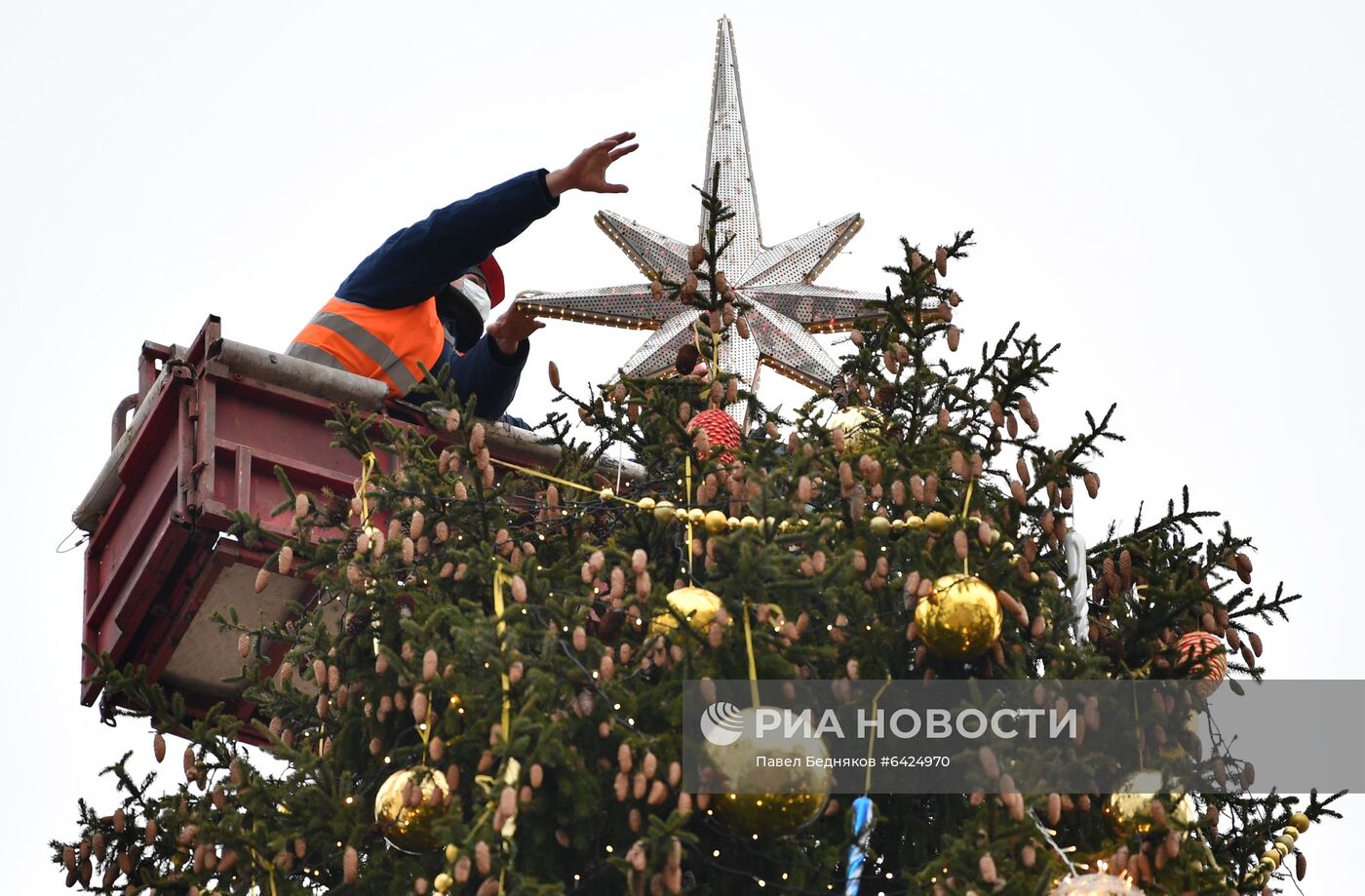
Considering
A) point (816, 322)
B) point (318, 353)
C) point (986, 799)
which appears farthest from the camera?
point (816, 322)

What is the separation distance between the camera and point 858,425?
34.3 ft

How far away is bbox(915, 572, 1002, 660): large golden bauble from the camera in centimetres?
916

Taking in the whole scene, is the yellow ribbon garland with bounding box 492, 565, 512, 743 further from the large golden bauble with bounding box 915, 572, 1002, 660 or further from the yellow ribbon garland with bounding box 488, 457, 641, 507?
the large golden bauble with bounding box 915, 572, 1002, 660

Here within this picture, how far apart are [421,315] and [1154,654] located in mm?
4821

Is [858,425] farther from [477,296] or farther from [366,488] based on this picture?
[477,296]

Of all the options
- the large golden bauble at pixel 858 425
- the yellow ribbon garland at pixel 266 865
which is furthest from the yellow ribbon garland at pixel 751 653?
the yellow ribbon garland at pixel 266 865

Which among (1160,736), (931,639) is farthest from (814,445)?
(1160,736)

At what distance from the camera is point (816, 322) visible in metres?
13.7

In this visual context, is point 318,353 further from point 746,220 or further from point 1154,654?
point 1154,654

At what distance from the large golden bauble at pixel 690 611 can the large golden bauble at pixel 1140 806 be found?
163cm

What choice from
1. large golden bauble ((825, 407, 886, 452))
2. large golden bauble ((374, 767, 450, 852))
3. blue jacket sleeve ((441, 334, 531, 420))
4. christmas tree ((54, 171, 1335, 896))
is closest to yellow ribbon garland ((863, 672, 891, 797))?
christmas tree ((54, 171, 1335, 896))

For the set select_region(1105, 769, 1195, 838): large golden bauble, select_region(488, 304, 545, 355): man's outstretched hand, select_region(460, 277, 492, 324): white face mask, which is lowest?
select_region(1105, 769, 1195, 838): large golden bauble

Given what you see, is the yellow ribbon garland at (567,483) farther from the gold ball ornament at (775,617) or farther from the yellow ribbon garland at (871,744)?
the yellow ribbon garland at (871,744)

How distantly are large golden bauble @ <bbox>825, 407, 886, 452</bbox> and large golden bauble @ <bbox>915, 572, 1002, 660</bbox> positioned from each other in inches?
46.2
